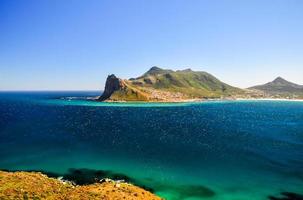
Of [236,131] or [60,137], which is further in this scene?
[236,131]

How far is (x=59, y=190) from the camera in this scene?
1677 inches

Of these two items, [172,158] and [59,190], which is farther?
[172,158]

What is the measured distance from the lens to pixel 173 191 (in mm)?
47844

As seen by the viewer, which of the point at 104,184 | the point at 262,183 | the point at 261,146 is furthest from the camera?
the point at 261,146

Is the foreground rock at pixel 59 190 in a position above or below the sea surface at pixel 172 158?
above

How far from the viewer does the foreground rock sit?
39.7m

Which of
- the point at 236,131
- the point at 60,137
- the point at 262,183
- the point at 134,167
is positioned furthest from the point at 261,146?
the point at 60,137

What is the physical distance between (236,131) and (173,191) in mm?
Answer: 84214

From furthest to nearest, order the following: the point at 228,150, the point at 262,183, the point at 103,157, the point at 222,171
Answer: the point at 228,150, the point at 103,157, the point at 222,171, the point at 262,183

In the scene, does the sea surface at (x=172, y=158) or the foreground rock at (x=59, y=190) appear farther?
the sea surface at (x=172, y=158)

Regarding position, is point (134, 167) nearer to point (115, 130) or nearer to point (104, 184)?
point (104, 184)

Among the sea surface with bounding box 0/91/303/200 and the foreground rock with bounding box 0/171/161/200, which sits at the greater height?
the foreground rock with bounding box 0/171/161/200

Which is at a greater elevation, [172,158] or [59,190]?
[59,190]

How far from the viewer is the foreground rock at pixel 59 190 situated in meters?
39.7
